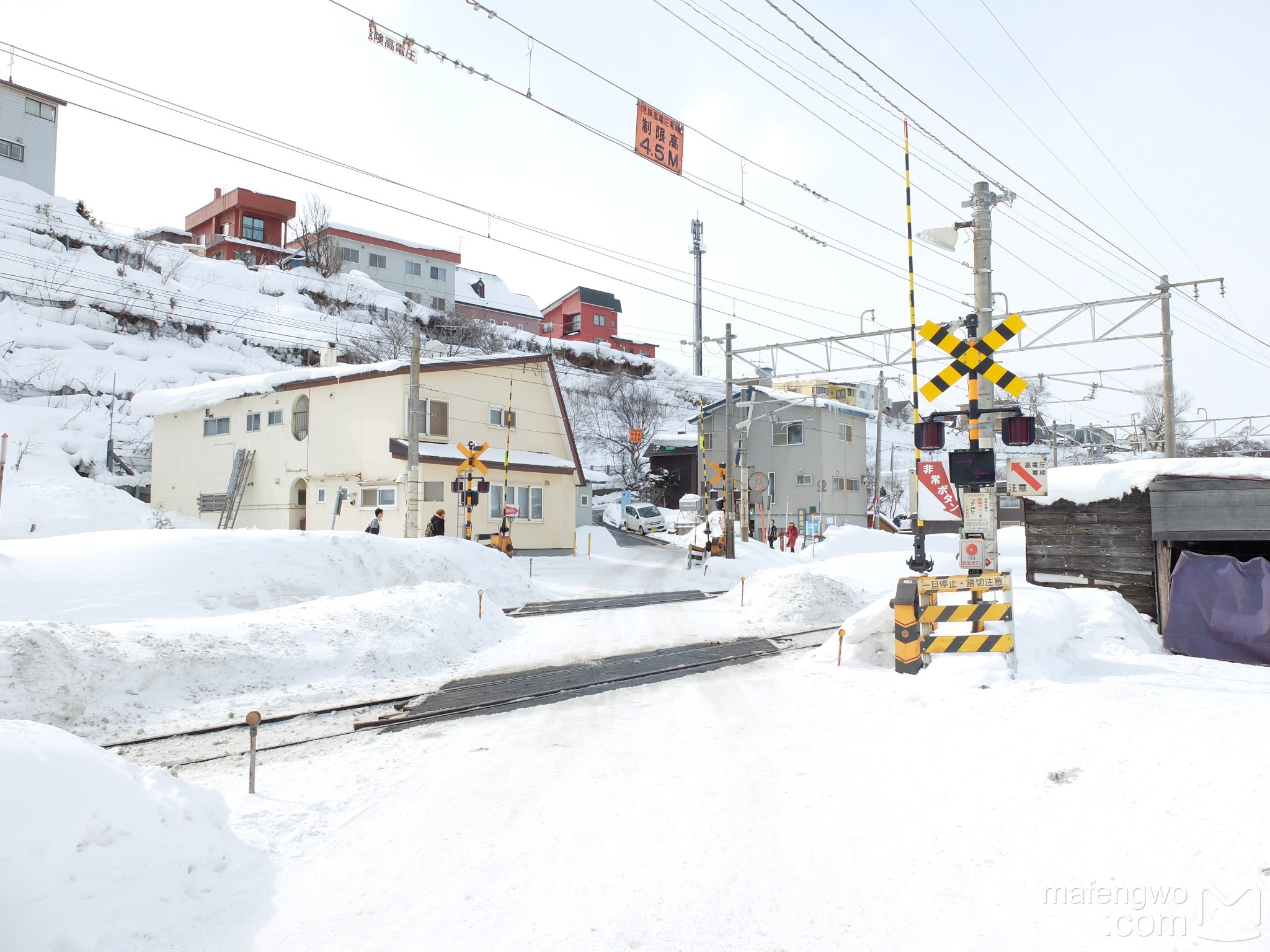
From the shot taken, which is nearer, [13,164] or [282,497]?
[282,497]

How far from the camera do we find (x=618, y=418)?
57344 millimetres

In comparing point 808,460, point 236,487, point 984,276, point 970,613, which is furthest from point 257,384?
point 808,460

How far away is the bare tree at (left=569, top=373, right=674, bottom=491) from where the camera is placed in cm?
5375

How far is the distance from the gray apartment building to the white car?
6503 millimetres

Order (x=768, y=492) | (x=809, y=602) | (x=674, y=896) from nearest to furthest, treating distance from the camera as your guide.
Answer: (x=674, y=896), (x=809, y=602), (x=768, y=492)

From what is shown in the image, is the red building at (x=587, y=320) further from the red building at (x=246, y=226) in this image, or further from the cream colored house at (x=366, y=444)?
the cream colored house at (x=366, y=444)

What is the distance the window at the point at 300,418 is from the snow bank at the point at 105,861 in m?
24.7

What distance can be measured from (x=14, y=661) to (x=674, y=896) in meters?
7.05

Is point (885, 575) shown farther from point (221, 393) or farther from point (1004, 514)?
point (1004, 514)

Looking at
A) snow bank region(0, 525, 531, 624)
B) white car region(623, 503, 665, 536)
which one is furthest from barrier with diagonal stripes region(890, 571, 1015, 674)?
white car region(623, 503, 665, 536)

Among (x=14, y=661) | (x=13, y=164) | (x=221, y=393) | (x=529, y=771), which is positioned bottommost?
(x=529, y=771)

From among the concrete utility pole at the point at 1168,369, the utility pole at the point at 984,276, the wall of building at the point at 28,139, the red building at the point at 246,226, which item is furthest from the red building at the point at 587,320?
the utility pole at the point at 984,276

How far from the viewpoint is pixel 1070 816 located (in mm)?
4613

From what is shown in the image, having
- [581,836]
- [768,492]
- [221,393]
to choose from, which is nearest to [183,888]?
[581,836]
